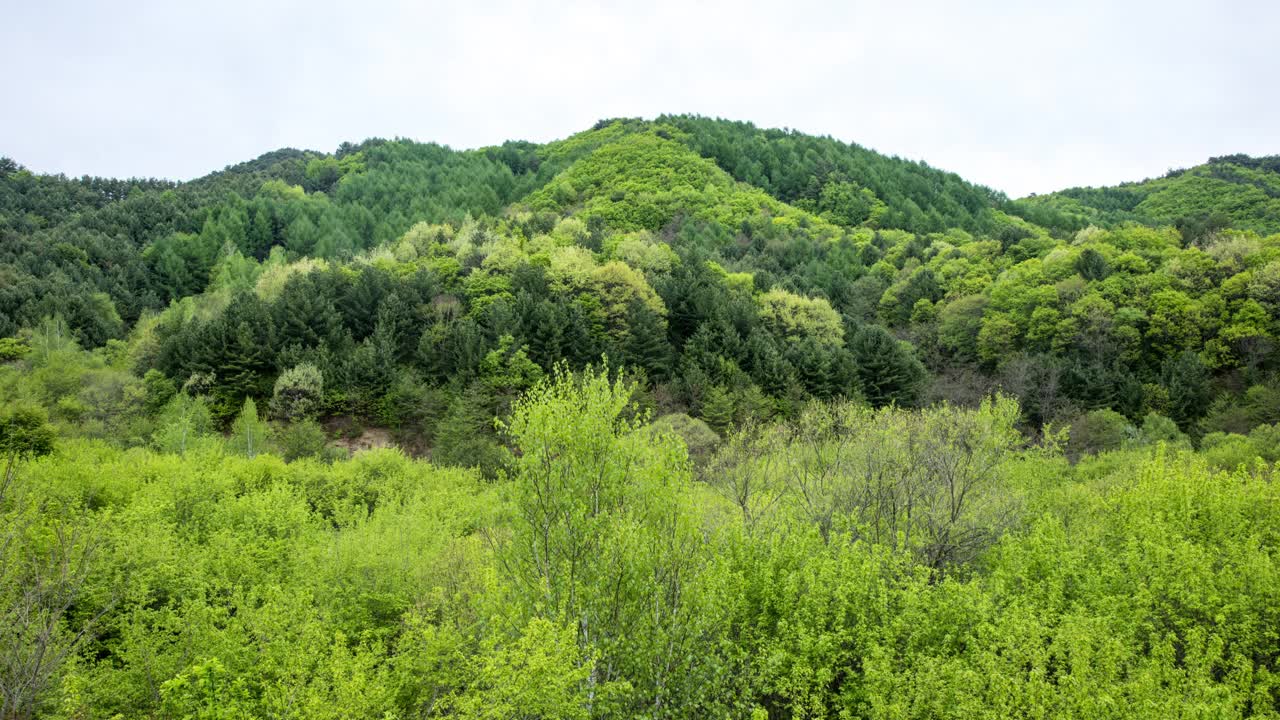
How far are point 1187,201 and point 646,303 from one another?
410ft

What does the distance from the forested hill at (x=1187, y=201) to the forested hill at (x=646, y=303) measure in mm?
1488

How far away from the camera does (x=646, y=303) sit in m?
69.6

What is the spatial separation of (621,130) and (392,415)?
128m

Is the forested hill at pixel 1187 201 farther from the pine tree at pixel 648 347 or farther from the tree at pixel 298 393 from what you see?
the tree at pixel 298 393

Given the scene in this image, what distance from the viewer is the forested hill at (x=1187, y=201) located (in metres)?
107

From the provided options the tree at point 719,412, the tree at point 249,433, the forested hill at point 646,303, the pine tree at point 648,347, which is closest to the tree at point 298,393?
the forested hill at point 646,303

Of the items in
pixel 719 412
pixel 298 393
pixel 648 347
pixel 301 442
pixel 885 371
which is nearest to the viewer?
pixel 301 442

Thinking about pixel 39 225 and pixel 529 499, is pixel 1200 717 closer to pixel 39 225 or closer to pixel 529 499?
pixel 529 499

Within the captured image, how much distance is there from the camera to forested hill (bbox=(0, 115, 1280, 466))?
58.8 m

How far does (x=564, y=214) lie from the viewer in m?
119

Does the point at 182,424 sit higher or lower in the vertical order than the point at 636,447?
lower

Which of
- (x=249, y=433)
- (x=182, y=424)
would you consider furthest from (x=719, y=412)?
(x=182, y=424)

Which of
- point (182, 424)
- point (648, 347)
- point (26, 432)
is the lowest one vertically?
point (182, 424)

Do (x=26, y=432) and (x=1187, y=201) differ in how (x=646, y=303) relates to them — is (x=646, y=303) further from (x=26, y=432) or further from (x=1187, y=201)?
(x=1187, y=201)
